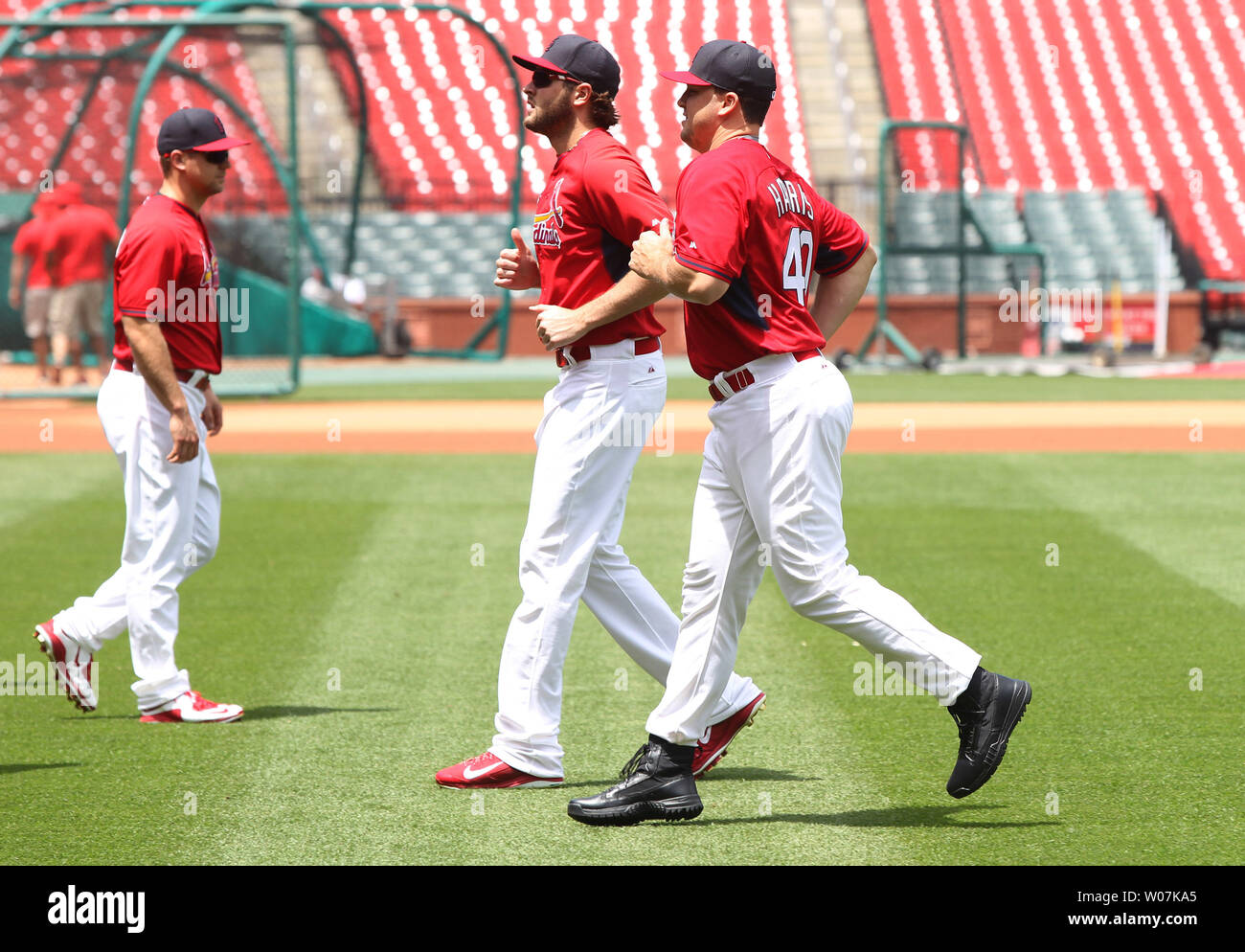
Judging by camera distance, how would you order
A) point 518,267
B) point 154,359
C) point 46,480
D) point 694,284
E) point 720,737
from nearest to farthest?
point 694,284
point 720,737
point 518,267
point 154,359
point 46,480

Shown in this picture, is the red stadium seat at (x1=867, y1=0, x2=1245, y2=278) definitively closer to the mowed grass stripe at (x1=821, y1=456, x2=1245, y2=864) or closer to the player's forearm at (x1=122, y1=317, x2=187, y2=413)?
the mowed grass stripe at (x1=821, y1=456, x2=1245, y2=864)

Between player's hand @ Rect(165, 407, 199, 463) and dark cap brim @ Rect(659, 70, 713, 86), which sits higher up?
dark cap brim @ Rect(659, 70, 713, 86)

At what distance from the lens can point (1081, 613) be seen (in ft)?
24.4

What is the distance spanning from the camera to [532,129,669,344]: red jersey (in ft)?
15.3

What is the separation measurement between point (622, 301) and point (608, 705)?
→ 1.94m

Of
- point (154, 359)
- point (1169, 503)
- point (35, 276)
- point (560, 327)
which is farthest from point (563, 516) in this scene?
point (35, 276)

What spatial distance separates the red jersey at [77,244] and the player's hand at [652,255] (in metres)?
15.0

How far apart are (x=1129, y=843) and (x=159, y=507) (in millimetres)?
3347

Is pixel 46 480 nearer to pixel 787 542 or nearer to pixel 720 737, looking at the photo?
pixel 720 737

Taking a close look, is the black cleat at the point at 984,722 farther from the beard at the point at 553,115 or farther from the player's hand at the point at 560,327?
the beard at the point at 553,115

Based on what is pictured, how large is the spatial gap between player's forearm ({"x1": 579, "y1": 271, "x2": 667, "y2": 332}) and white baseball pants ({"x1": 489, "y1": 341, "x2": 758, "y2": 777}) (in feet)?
0.71

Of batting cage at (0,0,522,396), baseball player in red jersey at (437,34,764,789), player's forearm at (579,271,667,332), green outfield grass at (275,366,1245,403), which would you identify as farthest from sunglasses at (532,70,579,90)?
green outfield grass at (275,366,1245,403)

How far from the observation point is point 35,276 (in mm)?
18422

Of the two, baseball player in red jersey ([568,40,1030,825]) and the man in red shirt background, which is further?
the man in red shirt background
